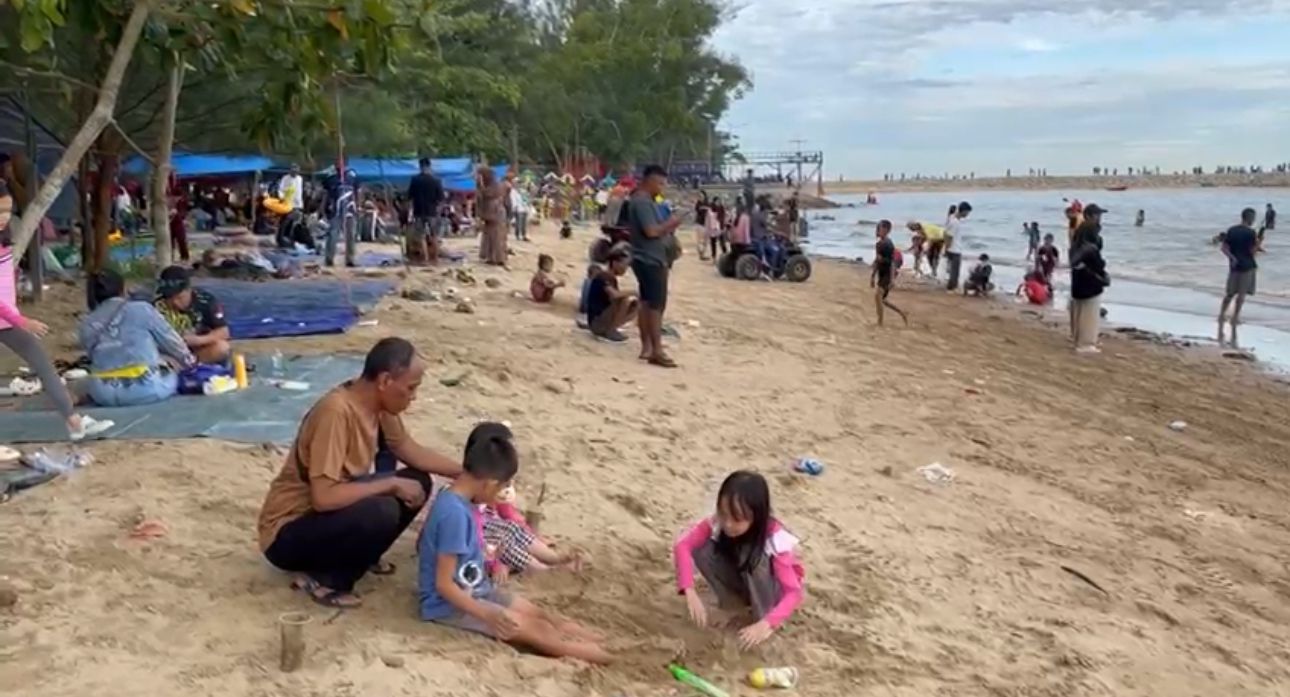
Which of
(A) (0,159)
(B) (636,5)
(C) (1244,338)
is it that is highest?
(B) (636,5)

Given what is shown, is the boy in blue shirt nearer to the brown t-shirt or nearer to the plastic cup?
the brown t-shirt

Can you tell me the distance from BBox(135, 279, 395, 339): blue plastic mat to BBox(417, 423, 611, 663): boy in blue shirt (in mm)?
5144

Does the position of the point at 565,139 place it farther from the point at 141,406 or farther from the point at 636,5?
the point at 141,406

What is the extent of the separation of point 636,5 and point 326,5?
60.4 m

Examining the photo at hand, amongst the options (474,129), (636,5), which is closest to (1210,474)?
(474,129)

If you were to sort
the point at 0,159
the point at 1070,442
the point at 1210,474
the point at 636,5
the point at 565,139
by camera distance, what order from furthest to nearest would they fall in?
the point at 636,5 < the point at 565,139 < the point at 0,159 < the point at 1070,442 < the point at 1210,474

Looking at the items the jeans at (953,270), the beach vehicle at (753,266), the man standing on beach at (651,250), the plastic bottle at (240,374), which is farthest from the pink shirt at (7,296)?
the jeans at (953,270)

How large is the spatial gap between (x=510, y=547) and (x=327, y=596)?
780mm

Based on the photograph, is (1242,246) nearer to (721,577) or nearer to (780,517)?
(780,517)

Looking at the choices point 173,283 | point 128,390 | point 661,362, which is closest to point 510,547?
point 128,390

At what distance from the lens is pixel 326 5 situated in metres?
5.66

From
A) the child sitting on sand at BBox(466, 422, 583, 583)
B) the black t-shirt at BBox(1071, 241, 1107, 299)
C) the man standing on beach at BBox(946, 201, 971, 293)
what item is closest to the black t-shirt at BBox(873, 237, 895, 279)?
the black t-shirt at BBox(1071, 241, 1107, 299)

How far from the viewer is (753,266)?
2061 centimetres

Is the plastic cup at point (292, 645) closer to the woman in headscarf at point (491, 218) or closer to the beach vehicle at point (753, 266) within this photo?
the woman in headscarf at point (491, 218)
